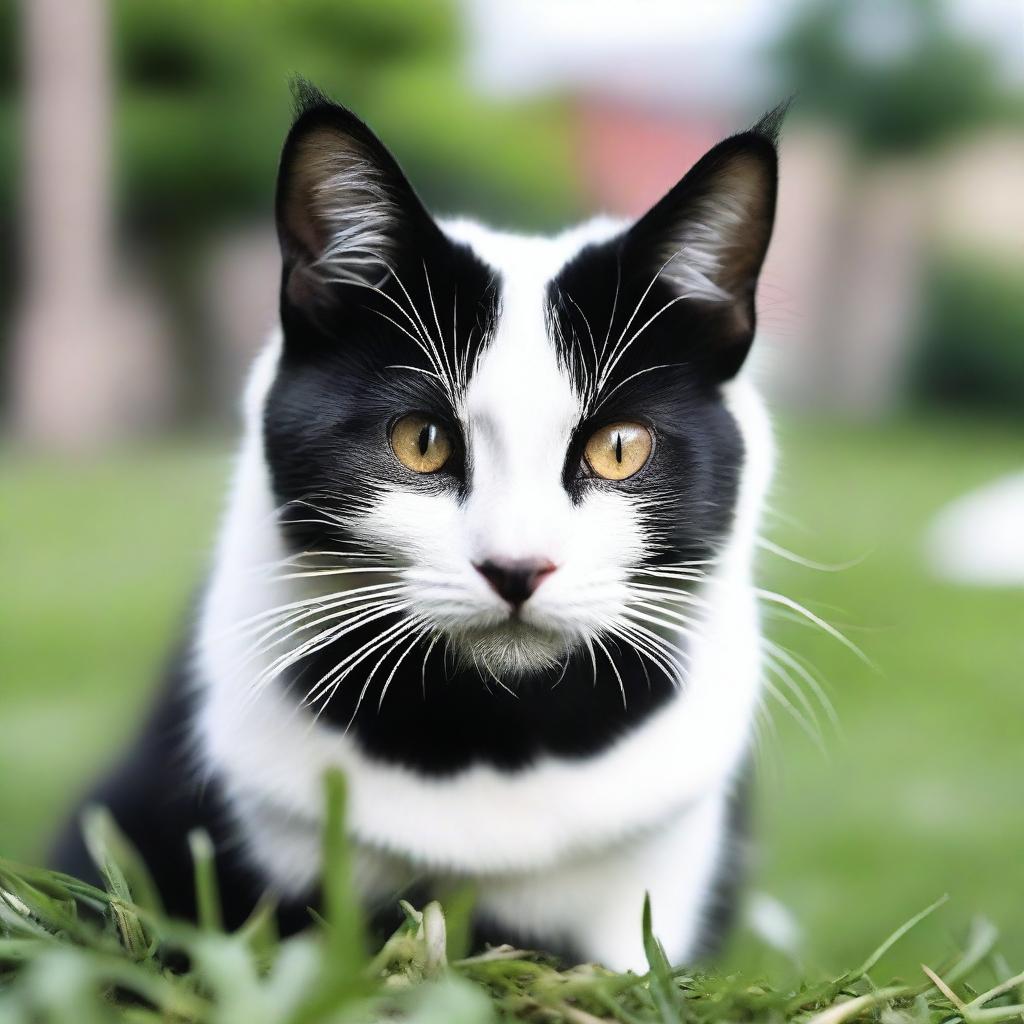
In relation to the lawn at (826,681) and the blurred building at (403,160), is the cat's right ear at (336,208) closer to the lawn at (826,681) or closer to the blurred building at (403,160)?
the lawn at (826,681)

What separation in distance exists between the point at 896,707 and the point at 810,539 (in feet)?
1.94

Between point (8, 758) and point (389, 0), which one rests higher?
point (389, 0)

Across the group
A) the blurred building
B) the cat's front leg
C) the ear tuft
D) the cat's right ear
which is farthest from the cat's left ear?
the blurred building

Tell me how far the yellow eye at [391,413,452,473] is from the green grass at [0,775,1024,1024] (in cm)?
29

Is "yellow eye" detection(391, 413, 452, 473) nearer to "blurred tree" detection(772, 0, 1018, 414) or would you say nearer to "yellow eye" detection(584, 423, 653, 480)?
"yellow eye" detection(584, 423, 653, 480)

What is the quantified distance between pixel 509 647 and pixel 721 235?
0.30 meters

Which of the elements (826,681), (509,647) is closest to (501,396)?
(509,647)

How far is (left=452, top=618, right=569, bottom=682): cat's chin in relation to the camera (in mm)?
714

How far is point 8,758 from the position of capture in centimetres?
156

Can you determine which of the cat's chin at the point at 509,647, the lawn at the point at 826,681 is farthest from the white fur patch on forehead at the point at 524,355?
the lawn at the point at 826,681

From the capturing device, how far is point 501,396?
0.72 meters

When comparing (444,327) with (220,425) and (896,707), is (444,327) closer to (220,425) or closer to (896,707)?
(896,707)

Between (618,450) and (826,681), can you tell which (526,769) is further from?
(826,681)

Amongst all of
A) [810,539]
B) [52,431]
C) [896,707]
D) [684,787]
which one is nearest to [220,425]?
[52,431]
